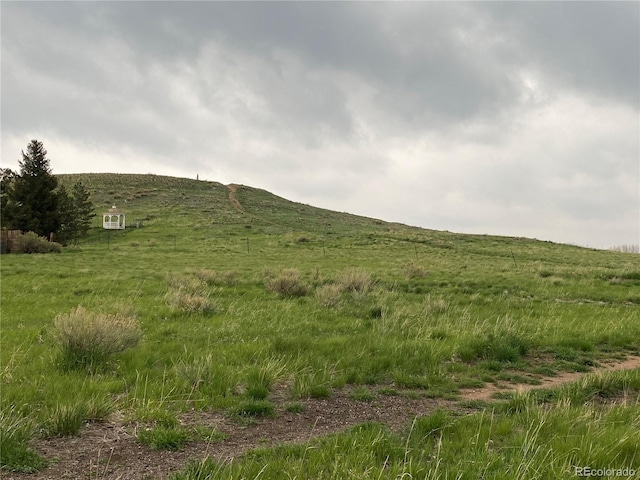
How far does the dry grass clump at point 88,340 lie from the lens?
6328 mm

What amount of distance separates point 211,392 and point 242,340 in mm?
2627

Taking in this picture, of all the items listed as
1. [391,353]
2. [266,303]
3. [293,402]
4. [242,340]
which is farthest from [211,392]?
[266,303]

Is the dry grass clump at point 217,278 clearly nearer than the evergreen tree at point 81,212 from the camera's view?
Yes

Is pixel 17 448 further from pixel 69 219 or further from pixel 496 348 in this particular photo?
pixel 69 219

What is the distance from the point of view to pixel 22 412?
457 centimetres

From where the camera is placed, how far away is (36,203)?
3900 cm

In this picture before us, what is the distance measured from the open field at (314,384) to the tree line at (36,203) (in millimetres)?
27676

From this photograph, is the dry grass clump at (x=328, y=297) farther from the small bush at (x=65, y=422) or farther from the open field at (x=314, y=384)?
the small bush at (x=65, y=422)

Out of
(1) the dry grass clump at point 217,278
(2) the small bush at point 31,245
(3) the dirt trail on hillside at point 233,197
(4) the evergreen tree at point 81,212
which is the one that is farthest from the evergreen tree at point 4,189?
(1) the dry grass clump at point 217,278

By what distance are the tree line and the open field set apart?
90.8 feet

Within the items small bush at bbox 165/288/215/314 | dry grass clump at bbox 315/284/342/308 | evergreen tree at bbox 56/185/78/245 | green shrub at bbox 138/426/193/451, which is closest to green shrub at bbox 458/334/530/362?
dry grass clump at bbox 315/284/342/308

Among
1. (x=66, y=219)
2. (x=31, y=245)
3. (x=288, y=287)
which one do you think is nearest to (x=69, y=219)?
(x=66, y=219)

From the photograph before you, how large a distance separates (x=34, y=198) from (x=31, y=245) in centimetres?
980

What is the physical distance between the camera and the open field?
3756mm
